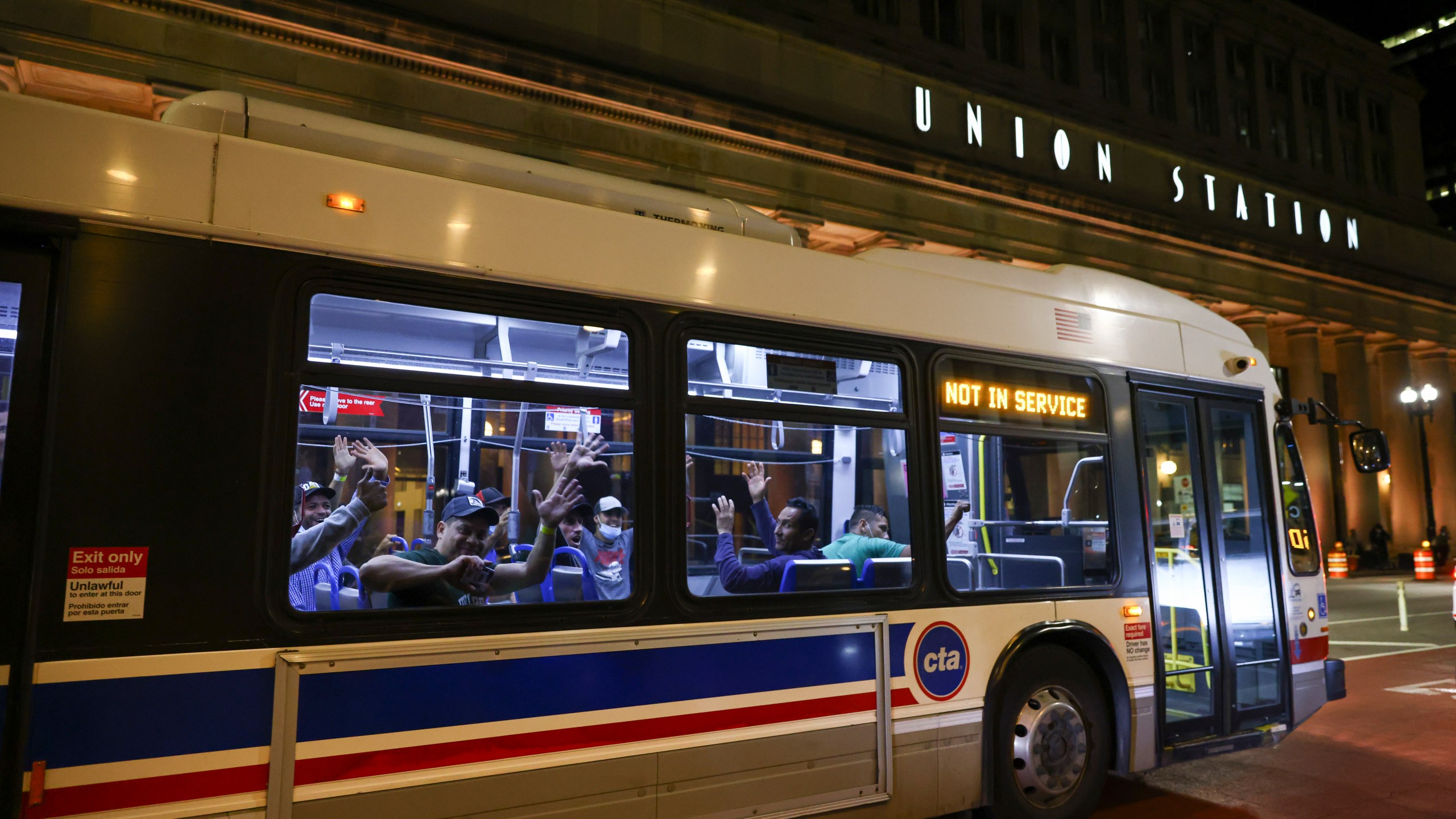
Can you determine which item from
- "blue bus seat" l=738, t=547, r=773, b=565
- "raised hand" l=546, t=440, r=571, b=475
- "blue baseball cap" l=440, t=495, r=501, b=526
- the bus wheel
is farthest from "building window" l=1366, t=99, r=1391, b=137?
"blue baseball cap" l=440, t=495, r=501, b=526

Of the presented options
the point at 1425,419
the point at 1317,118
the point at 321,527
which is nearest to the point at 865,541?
the point at 321,527


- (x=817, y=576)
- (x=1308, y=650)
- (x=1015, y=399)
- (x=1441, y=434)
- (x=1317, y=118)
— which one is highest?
(x=1317, y=118)

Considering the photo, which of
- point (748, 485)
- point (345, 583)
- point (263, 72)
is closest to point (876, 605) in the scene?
point (748, 485)

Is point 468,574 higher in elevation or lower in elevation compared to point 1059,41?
lower

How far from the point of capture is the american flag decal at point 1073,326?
543 cm

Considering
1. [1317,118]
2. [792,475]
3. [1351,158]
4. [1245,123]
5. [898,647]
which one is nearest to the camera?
[792,475]

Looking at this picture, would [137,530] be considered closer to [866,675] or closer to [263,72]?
[866,675]

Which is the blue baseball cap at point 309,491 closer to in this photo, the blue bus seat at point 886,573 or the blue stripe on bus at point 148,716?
the blue stripe on bus at point 148,716

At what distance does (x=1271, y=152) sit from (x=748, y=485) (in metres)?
36.7

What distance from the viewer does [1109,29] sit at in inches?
1176

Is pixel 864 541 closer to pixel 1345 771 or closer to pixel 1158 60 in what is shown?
pixel 1345 771

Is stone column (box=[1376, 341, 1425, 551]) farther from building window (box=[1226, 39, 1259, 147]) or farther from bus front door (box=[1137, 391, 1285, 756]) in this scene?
bus front door (box=[1137, 391, 1285, 756])

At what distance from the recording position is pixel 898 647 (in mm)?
4500

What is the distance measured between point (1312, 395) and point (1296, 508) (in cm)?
3047
